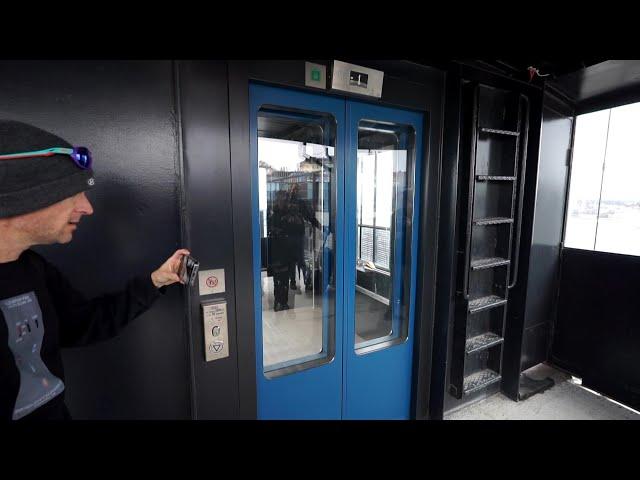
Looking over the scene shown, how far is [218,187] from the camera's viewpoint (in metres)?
1.51

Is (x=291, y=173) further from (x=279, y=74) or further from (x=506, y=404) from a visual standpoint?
(x=506, y=404)

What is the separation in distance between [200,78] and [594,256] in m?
3.79

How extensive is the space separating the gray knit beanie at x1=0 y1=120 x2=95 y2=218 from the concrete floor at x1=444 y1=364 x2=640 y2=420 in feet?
9.87

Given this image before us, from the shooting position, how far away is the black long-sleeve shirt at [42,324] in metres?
0.84

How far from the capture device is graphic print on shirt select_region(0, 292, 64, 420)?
85cm

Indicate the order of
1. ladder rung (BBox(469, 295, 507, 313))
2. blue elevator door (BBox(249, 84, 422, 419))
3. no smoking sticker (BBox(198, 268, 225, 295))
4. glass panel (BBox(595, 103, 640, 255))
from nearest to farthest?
1. no smoking sticker (BBox(198, 268, 225, 295))
2. blue elevator door (BBox(249, 84, 422, 419))
3. ladder rung (BBox(469, 295, 507, 313))
4. glass panel (BBox(595, 103, 640, 255))

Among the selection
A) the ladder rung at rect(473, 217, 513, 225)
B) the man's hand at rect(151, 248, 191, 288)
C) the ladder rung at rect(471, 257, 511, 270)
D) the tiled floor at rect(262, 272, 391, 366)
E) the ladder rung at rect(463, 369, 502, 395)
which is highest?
the ladder rung at rect(473, 217, 513, 225)

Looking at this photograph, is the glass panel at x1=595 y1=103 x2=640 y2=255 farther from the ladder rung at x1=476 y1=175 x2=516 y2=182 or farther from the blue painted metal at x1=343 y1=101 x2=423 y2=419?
the blue painted metal at x1=343 y1=101 x2=423 y2=419

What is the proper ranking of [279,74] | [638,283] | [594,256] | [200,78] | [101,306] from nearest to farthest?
[101,306] → [200,78] → [279,74] → [638,283] → [594,256]

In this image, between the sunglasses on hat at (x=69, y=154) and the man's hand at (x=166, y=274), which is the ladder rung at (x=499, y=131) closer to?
the man's hand at (x=166, y=274)

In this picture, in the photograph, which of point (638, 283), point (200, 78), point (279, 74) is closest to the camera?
point (200, 78)

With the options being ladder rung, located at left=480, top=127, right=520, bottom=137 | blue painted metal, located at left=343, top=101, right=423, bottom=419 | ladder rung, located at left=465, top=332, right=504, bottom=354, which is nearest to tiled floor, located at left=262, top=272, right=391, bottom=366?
blue painted metal, located at left=343, top=101, right=423, bottom=419

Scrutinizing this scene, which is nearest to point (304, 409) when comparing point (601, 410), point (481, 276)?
point (481, 276)

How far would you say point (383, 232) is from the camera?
2373 millimetres
